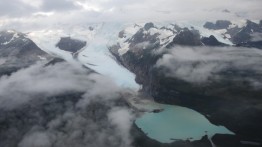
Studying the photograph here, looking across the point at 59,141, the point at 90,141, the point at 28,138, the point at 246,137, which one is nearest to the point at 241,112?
the point at 246,137

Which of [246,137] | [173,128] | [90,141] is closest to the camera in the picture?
[246,137]

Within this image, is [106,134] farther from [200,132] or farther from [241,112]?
[241,112]

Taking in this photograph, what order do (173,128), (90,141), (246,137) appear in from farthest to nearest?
(173,128) → (90,141) → (246,137)

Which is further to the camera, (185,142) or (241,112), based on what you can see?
(241,112)

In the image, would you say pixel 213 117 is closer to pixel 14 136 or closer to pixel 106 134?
pixel 106 134

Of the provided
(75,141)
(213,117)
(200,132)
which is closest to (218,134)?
(200,132)

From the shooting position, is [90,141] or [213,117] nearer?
[90,141]

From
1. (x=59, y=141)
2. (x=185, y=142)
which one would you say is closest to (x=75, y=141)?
(x=59, y=141)

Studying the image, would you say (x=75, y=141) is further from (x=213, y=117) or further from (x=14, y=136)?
(x=213, y=117)
